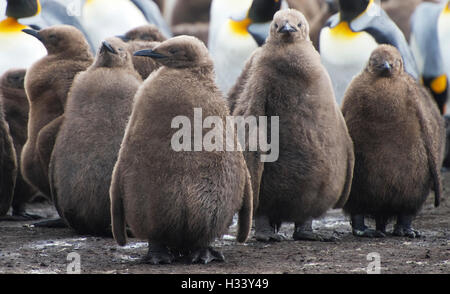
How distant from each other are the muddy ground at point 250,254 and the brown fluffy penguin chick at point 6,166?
0.19m

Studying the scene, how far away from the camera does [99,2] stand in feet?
30.0

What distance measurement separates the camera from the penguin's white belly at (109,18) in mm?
8867

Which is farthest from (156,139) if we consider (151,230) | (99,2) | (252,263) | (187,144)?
(99,2)

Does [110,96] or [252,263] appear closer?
[252,263]

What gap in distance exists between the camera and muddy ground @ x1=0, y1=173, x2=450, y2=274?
4.04 m

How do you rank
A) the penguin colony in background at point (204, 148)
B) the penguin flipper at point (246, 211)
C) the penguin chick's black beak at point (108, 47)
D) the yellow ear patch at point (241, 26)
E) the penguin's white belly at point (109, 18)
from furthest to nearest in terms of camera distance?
the penguin's white belly at point (109, 18), the yellow ear patch at point (241, 26), the penguin chick's black beak at point (108, 47), the penguin flipper at point (246, 211), the penguin colony in background at point (204, 148)

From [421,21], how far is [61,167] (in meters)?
4.97

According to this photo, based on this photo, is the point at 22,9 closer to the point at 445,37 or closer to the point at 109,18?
the point at 109,18

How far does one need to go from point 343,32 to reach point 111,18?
2563 mm

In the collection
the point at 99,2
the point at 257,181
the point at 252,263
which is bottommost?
the point at 252,263

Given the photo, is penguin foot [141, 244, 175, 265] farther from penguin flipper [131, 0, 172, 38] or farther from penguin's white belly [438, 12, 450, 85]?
penguin flipper [131, 0, 172, 38]

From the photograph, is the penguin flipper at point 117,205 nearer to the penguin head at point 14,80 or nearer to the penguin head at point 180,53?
the penguin head at point 180,53

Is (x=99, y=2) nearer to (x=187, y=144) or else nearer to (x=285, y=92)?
(x=285, y=92)

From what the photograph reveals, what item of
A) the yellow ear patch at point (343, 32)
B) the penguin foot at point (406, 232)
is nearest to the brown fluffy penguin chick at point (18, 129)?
the penguin foot at point (406, 232)
